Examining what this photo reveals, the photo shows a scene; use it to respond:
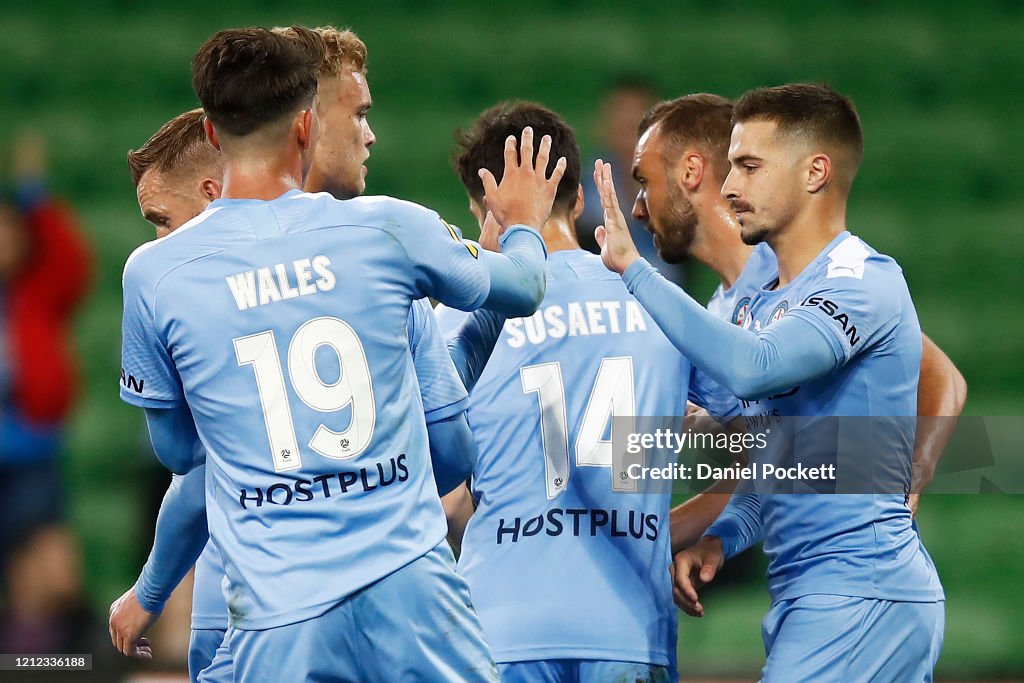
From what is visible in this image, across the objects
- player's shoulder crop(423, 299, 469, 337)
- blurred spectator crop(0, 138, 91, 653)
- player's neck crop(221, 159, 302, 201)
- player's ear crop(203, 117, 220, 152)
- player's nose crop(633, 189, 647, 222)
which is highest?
player's ear crop(203, 117, 220, 152)

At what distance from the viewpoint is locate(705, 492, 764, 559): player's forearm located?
318cm

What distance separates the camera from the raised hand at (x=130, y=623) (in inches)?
118

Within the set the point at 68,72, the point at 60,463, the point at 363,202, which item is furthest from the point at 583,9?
the point at 363,202

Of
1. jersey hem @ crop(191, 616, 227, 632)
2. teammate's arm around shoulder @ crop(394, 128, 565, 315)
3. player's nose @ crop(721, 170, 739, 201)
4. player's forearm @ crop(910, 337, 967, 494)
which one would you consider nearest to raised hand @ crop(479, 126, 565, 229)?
teammate's arm around shoulder @ crop(394, 128, 565, 315)

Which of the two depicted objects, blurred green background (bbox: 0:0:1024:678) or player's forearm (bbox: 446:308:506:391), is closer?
player's forearm (bbox: 446:308:506:391)

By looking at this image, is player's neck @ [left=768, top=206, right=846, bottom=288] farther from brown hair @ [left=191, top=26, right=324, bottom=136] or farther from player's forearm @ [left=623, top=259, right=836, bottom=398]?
brown hair @ [left=191, top=26, right=324, bottom=136]

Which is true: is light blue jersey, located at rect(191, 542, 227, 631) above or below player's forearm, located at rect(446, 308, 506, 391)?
below

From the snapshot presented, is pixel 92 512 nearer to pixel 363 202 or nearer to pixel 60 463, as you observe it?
pixel 60 463

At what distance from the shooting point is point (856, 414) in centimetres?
289

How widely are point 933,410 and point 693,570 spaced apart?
85 centimetres

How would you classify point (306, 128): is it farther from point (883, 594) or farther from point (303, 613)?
point (883, 594)

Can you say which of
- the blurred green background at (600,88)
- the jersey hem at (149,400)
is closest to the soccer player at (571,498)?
the jersey hem at (149,400)

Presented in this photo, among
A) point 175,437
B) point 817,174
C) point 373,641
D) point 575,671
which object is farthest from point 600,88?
point 373,641

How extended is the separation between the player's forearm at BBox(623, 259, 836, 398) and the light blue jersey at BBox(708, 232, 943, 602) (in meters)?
0.04
